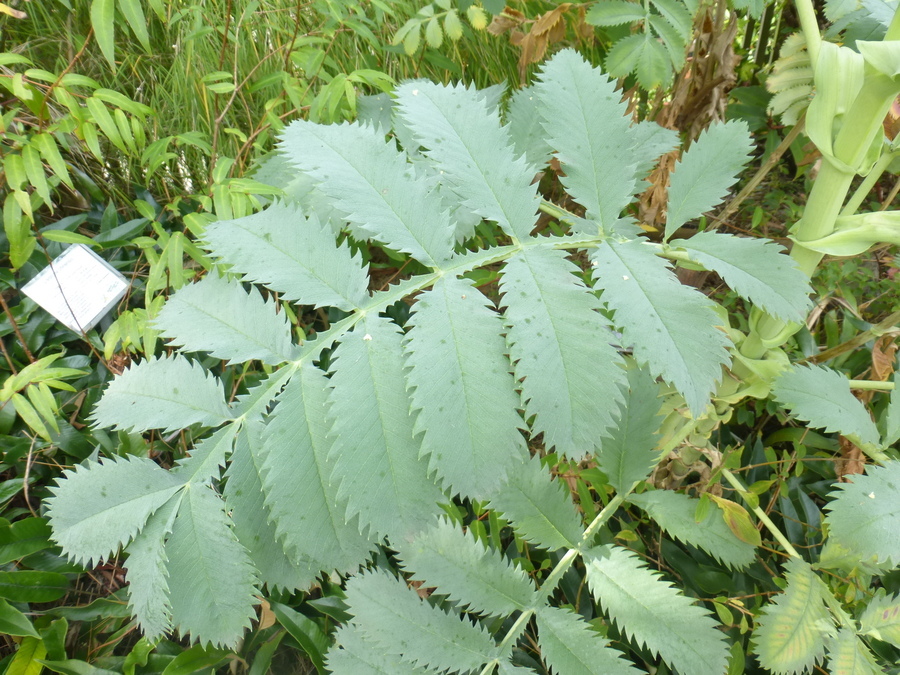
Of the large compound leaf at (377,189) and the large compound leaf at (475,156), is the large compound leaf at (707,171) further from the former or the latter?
the large compound leaf at (377,189)

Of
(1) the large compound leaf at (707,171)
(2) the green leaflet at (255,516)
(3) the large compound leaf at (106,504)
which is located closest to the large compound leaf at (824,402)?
(1) the large compound leaf at (707,171)

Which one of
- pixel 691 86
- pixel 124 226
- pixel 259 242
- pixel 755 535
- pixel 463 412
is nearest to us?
pixel 463 412

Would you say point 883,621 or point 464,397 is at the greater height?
point 464,397

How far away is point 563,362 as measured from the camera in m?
0.60

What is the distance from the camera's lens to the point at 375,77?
1297 mm

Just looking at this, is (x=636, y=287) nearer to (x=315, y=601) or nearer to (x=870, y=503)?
(x=870, y=503)

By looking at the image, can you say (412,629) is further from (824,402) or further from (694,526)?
(824,402)

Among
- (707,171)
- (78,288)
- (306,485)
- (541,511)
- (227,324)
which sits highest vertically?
(707,171)

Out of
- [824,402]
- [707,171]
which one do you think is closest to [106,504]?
[707,171]

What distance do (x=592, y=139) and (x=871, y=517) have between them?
60 cm

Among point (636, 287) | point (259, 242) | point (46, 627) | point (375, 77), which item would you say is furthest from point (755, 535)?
point (46, 627)

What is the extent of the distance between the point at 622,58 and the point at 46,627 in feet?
5.20

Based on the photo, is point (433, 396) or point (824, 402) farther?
point (824, 402)

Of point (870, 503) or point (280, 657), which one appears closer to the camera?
point (870, 503)
